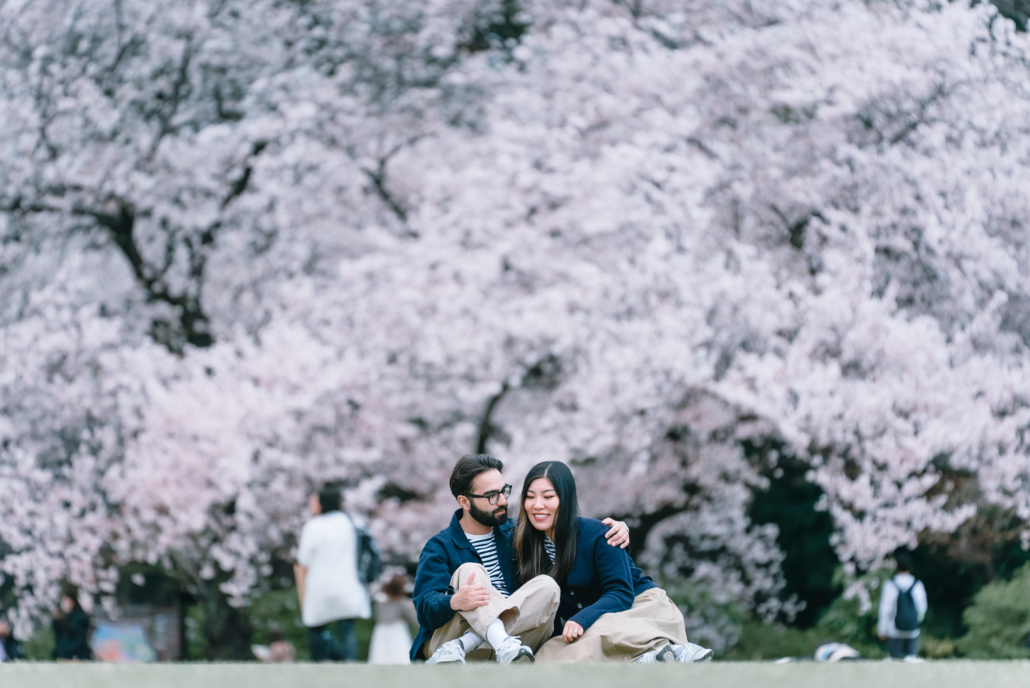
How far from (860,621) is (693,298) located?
7.35 ft

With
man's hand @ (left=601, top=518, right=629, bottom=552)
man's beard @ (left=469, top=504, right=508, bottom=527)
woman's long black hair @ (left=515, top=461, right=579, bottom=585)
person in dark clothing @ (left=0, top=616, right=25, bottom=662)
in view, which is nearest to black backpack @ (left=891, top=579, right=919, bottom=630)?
man's hand @ (left=601, top=518, right=629, bottom=552)

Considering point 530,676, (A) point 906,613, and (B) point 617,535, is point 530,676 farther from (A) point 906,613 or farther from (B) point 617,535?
(A) point 906,613

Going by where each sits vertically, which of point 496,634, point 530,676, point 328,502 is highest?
point 530,676

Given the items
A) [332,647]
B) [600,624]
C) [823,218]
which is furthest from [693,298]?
[600,624]

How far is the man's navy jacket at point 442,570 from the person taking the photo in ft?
8.50

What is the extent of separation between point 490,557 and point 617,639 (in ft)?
1.58

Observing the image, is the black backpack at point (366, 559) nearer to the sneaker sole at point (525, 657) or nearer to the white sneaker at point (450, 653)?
the white sneaker at point (450, 653)

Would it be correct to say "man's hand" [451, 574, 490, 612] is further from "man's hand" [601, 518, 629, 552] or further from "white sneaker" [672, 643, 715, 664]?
"white sneaker" [672, 643, 715, 664]

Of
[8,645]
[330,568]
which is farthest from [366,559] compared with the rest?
[8,645]

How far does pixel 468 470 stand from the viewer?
2.78 m

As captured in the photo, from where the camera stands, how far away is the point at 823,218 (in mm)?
6023

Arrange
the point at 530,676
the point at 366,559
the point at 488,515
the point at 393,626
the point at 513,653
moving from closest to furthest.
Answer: the point at 530,676 < the point at 513,653 < the point at 488,515 < the point at 366,559 < the point at 393,626

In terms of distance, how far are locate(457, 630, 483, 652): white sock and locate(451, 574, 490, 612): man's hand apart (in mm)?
97

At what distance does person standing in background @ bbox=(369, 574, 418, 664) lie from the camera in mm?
5051
